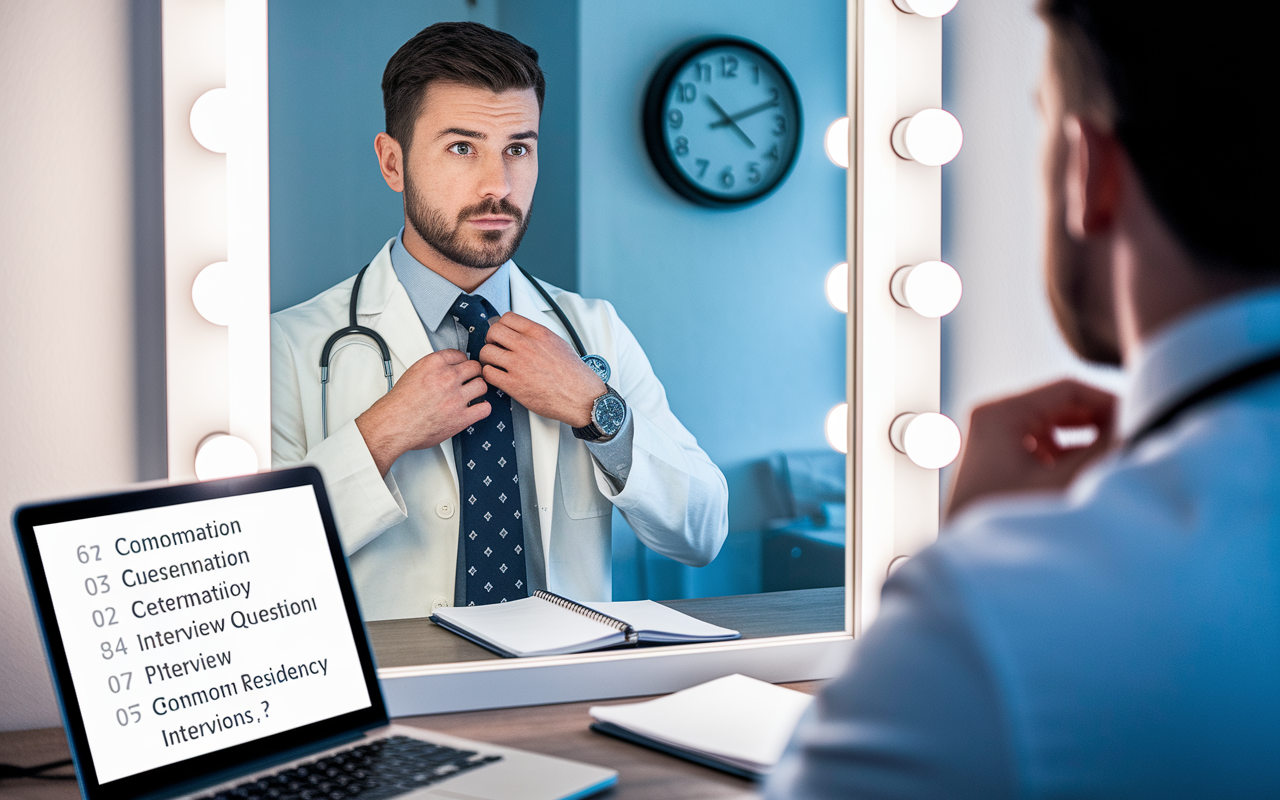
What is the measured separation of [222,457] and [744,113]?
0.61 meters

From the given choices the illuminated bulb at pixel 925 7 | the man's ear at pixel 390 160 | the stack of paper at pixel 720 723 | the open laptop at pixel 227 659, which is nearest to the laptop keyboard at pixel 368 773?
the open laptop at pixel 227 659

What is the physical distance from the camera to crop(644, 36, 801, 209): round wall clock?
3.08ft

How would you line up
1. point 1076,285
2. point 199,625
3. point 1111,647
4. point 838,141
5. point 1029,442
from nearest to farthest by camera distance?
point 1111,647, point 1076,285, point 1029,442, point 199,625, point 838,141

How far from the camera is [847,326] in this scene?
41.1 inches

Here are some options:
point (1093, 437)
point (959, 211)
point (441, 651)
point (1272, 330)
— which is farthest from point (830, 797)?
point (959, 211)

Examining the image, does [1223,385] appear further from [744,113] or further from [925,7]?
[925,7]

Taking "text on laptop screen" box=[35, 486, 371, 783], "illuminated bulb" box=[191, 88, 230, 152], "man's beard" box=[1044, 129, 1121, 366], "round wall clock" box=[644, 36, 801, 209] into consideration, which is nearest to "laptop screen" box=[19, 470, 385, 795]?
"text on laptop screen" box=[35, 486, 371, 783]

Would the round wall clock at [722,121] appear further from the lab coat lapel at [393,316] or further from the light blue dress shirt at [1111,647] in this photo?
the light blue dress shirt at [1111,647]

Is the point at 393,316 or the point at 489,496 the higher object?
the point at 393,316

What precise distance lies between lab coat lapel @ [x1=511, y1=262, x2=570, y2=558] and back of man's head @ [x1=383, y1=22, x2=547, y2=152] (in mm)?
186

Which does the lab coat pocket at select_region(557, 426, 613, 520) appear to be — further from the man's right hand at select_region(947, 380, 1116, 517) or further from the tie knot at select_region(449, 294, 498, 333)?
the man's right hand at select_region(947, 380, 1116, 517)

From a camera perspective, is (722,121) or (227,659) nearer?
(227,659)

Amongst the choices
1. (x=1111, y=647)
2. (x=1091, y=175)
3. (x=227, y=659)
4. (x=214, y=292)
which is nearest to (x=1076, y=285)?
(x=1091, y=175)

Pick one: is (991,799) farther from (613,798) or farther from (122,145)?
(122,145)
